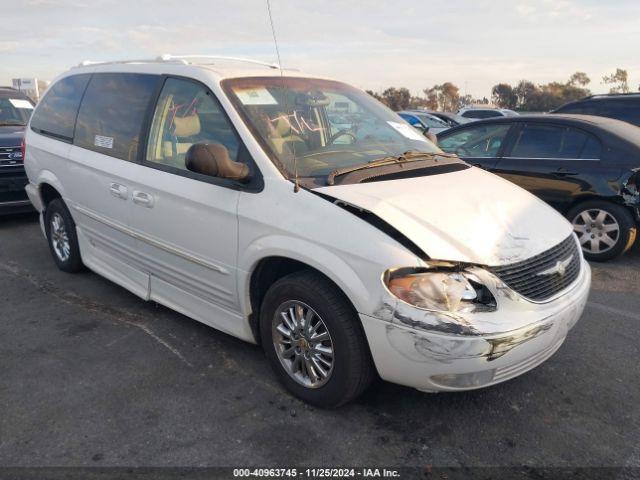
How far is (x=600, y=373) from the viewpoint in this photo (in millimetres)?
3475

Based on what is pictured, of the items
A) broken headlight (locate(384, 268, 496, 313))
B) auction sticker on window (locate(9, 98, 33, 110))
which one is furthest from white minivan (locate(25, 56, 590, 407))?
auction sticker on window (locate(9, 98, 33, 110))

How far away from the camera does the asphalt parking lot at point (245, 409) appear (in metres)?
2.69

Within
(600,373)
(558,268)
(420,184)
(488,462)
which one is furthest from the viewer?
(600,373)

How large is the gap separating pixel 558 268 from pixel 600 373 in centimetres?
96

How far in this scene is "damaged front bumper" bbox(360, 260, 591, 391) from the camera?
8.30ft

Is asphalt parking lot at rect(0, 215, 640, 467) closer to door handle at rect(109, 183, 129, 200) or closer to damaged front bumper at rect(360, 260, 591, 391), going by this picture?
damaged front bumper at rect(360, 260, 591, 391)

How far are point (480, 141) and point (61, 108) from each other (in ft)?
15.5

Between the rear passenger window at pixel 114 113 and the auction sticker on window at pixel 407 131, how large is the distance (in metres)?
1.76

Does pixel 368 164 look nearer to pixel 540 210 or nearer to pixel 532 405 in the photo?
pixel 540 210

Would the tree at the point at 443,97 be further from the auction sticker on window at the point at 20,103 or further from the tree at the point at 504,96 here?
the auction sticker on window at the point at 20,103

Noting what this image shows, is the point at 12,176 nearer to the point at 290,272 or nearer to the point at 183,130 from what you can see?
the point at 183,130

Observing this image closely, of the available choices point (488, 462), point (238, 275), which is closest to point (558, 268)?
point (488, 462)


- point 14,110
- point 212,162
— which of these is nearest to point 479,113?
point 14,110

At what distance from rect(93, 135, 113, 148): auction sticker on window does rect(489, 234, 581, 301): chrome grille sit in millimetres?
Result: 3020
